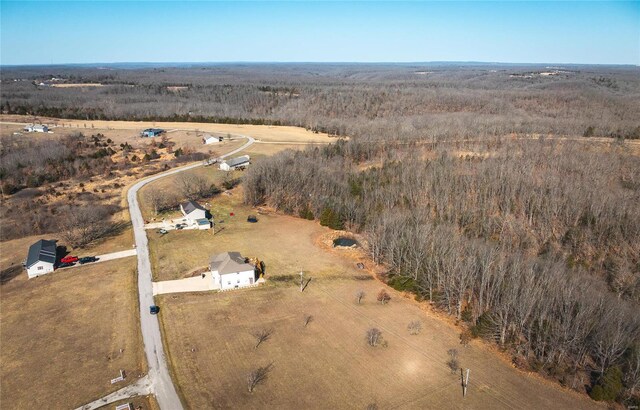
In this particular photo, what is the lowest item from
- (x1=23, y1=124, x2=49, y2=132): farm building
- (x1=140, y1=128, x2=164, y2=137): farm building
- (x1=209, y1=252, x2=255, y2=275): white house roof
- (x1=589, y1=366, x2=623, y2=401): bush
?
(x1=589, y1=366, x2=623, y2=401): bush

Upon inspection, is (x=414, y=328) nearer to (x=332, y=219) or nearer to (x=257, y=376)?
(x=257, y=376)

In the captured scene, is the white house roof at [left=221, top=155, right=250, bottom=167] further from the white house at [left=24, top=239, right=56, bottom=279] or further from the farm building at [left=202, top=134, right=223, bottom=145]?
the white house at [left=24, top=239, right=56, bottom=279]

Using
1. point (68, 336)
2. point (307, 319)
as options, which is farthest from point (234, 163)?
point (68, 336)

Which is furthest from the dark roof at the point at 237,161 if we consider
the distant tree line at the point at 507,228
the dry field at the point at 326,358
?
the dry field at the point at 326,358

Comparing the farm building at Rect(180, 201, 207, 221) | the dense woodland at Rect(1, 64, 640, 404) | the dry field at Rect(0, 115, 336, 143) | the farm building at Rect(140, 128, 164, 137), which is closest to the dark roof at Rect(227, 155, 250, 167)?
the dense woodland at Rect(1, 64, 640, 404)

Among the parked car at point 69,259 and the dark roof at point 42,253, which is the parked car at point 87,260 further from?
the dark roof at point 42,253

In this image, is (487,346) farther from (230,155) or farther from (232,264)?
(230,155)

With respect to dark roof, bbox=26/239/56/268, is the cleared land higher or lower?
lower
